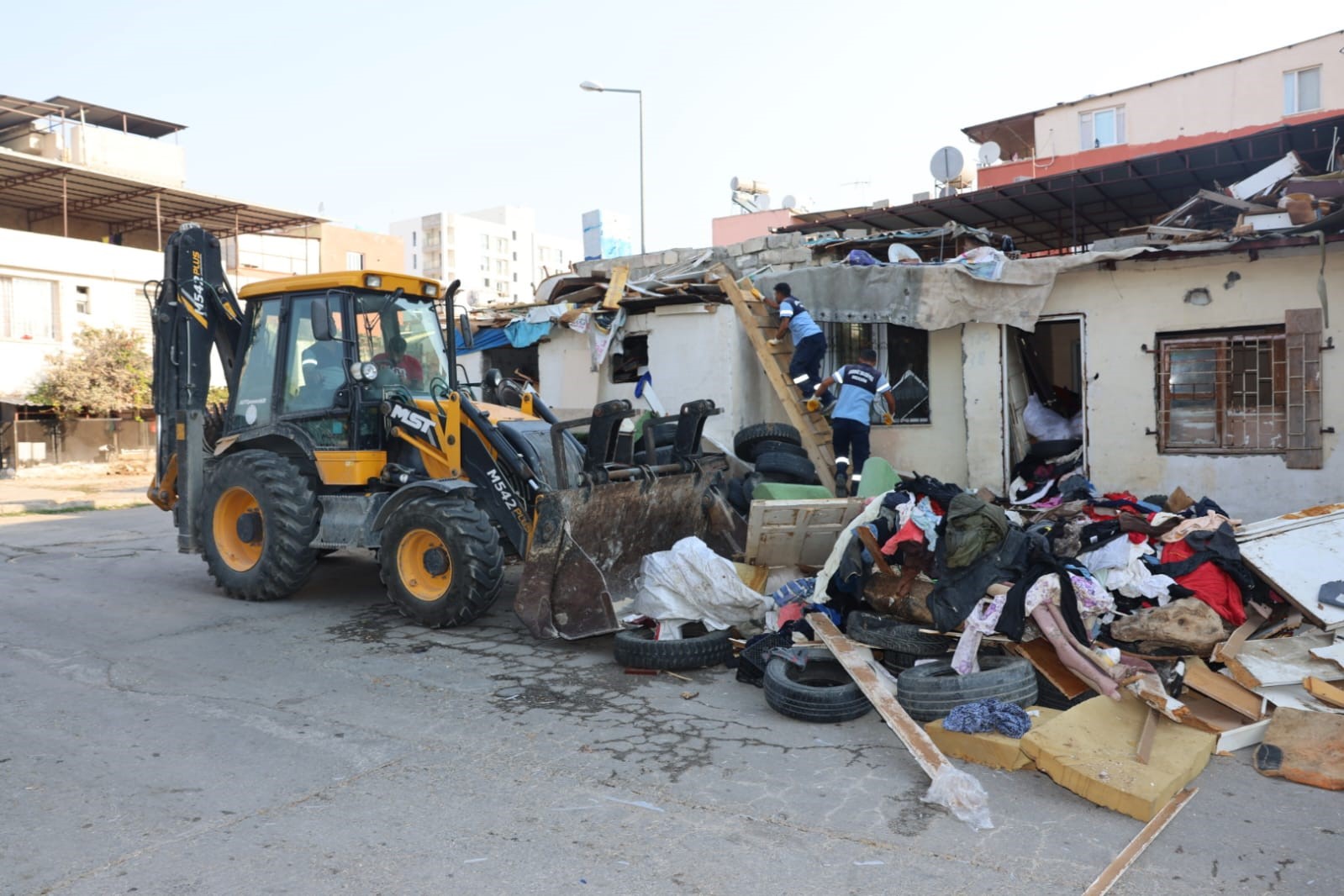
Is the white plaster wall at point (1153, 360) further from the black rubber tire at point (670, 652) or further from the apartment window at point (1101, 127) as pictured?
the apartment window at point (1101, 127)

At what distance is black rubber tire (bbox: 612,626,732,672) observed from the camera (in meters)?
5.88

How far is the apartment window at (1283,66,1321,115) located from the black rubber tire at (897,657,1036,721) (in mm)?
25228

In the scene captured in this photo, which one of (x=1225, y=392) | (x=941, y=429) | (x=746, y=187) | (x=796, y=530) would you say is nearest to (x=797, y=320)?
(x=941, y=429)

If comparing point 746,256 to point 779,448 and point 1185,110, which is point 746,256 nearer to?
point 779,448

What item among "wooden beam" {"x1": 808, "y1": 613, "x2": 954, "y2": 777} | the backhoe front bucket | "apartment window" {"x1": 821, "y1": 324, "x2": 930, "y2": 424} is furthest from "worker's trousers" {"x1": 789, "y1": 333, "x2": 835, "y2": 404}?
"wooden beam" {"x1": 808, "y1": 613, "x2": 954, "y2": 777}

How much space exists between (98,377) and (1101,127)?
1095 inches

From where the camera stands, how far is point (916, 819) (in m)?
3.80

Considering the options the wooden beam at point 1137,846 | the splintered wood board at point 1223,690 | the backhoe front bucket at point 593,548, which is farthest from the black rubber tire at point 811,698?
the splintered wood board at point 1223,690

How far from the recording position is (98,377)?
24000 mm

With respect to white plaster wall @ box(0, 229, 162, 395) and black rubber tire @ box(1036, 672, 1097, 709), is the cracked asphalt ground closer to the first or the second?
black rubber tire @ box(1036, 672, 1097, 709)

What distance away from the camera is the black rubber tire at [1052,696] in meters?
5.06

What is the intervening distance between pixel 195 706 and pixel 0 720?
971mm

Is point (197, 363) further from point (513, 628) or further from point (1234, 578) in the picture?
point (1234, 578)

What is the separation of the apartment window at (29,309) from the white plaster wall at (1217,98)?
28747mm
